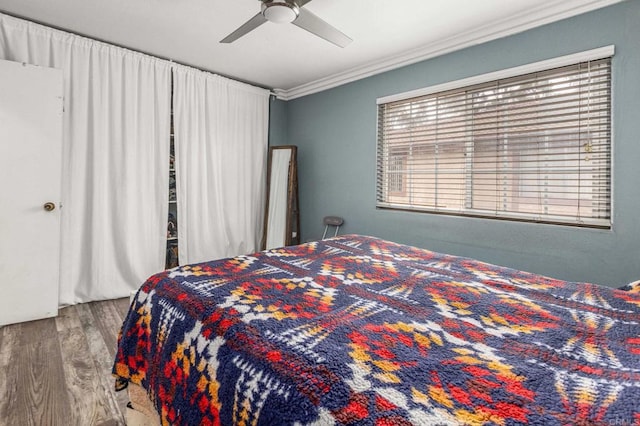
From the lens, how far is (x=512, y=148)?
2.58 metres

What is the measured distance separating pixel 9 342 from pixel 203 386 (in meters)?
2.27

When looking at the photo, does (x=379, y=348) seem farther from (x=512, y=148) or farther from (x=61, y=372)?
(x=512, y=148)

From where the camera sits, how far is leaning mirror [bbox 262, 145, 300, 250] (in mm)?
4168

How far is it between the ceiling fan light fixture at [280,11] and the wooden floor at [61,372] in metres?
2.33

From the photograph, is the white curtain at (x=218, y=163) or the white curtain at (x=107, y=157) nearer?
the white curtain at (x=107, y=157)

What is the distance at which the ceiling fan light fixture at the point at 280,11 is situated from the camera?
1.88 metres

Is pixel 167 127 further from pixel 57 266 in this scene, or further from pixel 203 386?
pixel 203 386

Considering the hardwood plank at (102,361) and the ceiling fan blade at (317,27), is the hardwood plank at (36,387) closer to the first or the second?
the hardwood plank at (102,361)

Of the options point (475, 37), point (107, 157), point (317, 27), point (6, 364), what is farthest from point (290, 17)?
point (6, 364)

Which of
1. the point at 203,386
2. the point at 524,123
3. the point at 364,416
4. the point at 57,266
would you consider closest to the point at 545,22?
the point at 524,123

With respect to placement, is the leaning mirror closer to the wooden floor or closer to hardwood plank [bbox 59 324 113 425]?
the wooden floor

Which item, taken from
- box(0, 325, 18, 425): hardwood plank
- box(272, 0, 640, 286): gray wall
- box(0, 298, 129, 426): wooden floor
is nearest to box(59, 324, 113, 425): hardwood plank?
box(0, 298, 129, 426): wooden floor

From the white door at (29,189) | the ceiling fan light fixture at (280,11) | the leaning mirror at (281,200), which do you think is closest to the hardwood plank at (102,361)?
the white door at (29,189)

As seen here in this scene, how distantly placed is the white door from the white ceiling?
59cm
